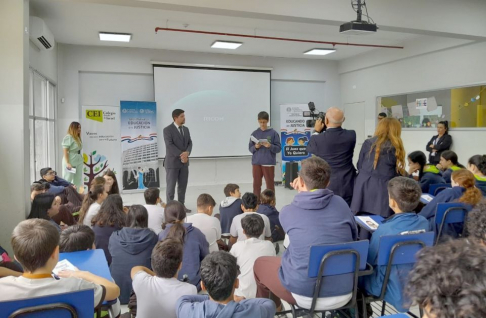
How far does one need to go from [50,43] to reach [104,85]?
2.13 m

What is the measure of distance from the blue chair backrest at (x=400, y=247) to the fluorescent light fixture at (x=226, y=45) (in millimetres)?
6304

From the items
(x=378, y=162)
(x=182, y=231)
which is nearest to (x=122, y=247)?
(x=182, y=231)

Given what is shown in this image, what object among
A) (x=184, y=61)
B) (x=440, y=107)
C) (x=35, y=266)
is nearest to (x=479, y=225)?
Answer: (x=35, y=266)

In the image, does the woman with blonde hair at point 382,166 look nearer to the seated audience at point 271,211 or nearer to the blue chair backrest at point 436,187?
the seated audience at point 271,211

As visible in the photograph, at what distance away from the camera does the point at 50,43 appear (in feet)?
19.5

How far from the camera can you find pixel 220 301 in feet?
5.11

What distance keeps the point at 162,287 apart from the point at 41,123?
19.4 ft

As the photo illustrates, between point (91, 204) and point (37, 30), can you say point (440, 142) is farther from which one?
point (37, 30)

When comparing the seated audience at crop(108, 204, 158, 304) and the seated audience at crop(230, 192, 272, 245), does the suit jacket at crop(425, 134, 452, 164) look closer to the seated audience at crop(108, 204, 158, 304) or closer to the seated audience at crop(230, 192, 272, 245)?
the seated audience at crop(230, 192, 272, 245)

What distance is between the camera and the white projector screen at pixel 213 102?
8.31 m

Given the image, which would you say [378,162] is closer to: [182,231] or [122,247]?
[182,231]

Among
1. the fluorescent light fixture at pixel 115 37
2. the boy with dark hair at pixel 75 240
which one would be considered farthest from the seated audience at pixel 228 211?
the fluorescent light fixture at pixel 115 37

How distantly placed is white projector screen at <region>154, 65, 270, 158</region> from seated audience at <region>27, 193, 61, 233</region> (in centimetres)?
472

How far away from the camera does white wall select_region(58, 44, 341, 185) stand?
7.75 meters
